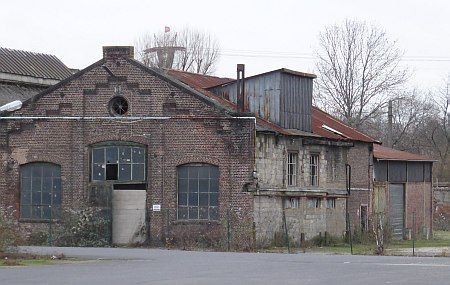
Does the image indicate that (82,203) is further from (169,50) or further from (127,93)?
(169,50)

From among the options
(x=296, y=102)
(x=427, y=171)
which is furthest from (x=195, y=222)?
(x=427, y=171)

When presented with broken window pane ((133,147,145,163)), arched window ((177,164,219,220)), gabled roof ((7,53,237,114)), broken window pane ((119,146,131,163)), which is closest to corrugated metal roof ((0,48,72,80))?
gabled roof ((7,53,237,114))

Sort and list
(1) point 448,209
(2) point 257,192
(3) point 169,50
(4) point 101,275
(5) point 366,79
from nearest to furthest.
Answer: (4) point 101,275
(2) point 257,192
(1) point 448,209
(5) point 366,79
(3) point 169,50

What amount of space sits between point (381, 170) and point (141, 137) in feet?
52.9

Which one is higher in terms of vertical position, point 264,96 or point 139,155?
point 264,96

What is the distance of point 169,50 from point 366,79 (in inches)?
648

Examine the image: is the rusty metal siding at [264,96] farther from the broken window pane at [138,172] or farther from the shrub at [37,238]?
the shrub at [37,238]

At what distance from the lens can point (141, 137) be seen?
1610 inches

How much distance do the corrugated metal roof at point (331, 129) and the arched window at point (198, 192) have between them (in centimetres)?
673

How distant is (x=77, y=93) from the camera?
41.5 metres

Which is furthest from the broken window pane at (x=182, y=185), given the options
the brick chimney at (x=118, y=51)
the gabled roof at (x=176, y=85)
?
the brick chimney at (x=118, y=51)

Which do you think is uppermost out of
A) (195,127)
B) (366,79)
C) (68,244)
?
(366,79)

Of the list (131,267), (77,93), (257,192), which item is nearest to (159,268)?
(131,267)

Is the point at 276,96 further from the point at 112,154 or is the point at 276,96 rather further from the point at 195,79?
the point at 112,154
